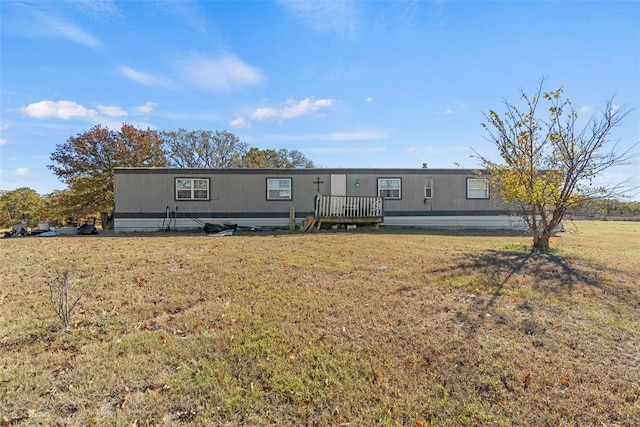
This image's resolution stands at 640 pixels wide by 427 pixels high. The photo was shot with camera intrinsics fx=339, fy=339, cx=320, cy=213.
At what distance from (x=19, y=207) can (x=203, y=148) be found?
14.3 metres

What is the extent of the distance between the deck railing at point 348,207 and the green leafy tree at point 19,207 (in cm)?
2016

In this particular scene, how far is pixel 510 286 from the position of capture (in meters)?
5.21

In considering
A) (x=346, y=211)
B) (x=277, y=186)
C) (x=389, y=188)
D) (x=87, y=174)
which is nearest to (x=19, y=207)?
(x=87, y=174)

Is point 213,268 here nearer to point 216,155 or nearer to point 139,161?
point 139,161

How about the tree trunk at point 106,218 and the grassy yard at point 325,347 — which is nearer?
the grassy yard at point 325,347

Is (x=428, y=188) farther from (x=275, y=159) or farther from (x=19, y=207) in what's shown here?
(x=19, y=207)

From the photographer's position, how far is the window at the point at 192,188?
14969mm

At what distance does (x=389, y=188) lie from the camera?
15.8 metres

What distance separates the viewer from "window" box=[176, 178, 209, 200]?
14969 mm

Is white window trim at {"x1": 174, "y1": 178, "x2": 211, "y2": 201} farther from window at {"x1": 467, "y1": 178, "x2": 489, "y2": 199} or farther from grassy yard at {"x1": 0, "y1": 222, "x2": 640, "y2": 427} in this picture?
window at {"x1": 467, "y1": 178, "x2": 489, "y2": 199}

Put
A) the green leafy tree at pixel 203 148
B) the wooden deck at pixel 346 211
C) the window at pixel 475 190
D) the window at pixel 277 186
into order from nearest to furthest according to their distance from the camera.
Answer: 1. the wooden deck at pixel 346 211
2. the window at pixel 277 186
3. the window at pixel 475 190
4. the green leafy tree at pixel 203 148

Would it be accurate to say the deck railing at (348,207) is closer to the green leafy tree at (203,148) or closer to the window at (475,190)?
the window at (475,190)

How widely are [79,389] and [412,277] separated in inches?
178

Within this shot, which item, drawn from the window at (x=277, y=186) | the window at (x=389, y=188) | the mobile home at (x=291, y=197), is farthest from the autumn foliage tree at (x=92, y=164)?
the window at (x=389, y=188)
